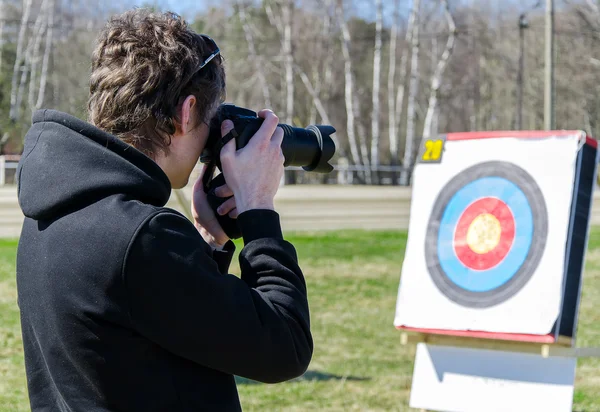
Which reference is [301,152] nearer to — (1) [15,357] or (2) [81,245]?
(2) [81,245]

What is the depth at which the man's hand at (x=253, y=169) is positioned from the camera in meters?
1.54

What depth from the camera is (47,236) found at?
140 cm

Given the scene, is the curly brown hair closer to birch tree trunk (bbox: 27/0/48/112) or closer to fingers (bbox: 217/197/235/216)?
fingers (bbox: 217/197/235/216)

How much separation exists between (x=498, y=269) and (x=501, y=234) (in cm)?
17

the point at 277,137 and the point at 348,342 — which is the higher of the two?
the point at 277,137

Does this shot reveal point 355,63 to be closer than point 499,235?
No

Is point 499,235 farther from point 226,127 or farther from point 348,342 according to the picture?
point 226,127

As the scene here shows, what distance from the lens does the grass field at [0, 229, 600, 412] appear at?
444cm

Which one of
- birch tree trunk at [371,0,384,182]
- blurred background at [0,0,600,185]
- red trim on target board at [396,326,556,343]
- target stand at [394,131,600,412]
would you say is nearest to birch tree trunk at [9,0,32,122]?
blurred background at [0,0,600,185]

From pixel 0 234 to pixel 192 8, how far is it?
26045mm

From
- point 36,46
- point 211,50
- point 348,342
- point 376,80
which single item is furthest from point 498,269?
point 36,46

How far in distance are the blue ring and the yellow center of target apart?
90 millimetres

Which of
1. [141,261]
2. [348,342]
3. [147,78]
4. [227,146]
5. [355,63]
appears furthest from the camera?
[355,63]

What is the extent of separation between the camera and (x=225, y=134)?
5.13 feet
